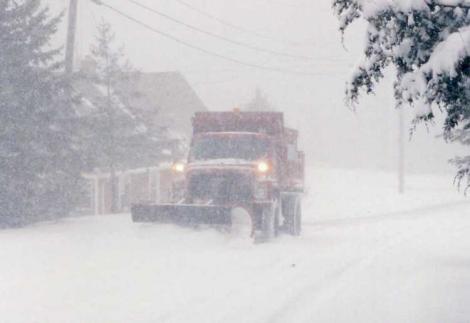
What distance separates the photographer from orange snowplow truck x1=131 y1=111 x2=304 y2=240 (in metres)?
14.2

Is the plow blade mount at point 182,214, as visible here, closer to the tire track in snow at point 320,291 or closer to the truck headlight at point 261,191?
the truck headlight at point 261,191

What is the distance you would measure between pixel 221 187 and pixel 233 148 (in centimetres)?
117

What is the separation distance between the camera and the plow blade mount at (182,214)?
13.6 meters

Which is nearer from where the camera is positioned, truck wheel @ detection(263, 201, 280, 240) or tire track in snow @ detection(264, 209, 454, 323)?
tire track in snow @ detection(264, 209, 454, 323)

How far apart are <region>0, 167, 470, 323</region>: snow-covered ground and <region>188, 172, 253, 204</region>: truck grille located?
4.31 ft

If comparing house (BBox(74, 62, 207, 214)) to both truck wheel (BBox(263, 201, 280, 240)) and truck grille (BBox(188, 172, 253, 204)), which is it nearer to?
truck grille (BBox(188, 172, 253, 204))

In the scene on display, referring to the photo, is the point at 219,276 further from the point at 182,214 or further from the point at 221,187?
the point at 221,187

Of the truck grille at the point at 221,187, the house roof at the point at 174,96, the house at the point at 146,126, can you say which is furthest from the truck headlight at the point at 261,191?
the house roof at the point at 174,96

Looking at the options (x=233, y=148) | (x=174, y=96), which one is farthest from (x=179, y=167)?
(x=174, y=96)

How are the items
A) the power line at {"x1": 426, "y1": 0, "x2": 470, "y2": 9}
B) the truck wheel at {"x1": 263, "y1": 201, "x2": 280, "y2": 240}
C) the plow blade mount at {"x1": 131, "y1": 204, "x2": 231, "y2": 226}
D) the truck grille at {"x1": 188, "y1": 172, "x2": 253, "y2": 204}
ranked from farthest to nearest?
the truck grille at {"x1": 188, "y1": 172, "x2": 253, "y2": 204} < the truck wheel at {"x1": 263, "y1": 201, "x2": 280, "y2": 240} < the plow blade mount at {"x1": 131, "y1": 204, "x2": 231, "y2": 226} < the power line at {"x1": 426, "y1": 0, "x2": 470, "y2": 9}

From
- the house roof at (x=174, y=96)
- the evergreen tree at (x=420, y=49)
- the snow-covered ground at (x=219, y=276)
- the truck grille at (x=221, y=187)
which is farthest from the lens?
the house roof at (x=174, y=96)

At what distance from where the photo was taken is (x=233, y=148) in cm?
1585

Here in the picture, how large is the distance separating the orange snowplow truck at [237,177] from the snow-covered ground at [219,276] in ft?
1.53

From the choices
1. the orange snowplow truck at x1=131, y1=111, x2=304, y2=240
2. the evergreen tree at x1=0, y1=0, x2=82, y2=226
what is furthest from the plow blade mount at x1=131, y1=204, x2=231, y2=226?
the evergreen tree at x1=0, y1=0, x2=82, y2=226
